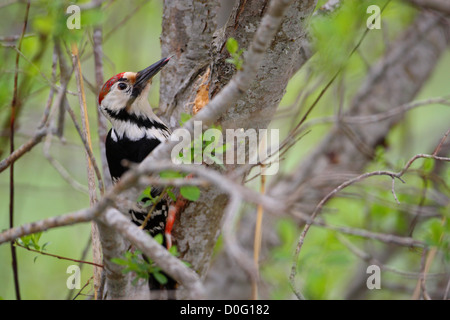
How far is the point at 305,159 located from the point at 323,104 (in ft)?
1.38

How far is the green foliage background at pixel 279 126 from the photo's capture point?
2107 mm

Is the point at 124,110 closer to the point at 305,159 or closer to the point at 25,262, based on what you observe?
the point at 305,159

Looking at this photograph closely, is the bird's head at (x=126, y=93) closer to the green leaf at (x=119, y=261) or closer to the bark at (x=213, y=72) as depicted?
the bark at (x=213, y=72)

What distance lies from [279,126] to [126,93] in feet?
3.86

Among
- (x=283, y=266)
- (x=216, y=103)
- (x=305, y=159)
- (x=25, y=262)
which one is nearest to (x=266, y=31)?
(x=216, y=103)

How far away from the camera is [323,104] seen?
3555 mm

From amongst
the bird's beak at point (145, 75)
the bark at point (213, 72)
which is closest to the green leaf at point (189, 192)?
the bark at point (213, 72)

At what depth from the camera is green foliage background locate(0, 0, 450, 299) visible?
2.11 m

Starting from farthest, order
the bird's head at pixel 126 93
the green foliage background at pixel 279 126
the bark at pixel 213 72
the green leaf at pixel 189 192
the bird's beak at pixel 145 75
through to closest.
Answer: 1. the bird's head at pixel 126 93
2. the bird's beak at pixel 145 75
3. the green foliage background at pixel 279 126
4. the bark at pixel 213 72
5. the green leaf at pixel 189 192

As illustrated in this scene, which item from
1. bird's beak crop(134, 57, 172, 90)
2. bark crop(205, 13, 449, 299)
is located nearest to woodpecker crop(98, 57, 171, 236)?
bird's beak crop(134, 57, 172, 90)

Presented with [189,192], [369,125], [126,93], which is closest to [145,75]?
[126,93]

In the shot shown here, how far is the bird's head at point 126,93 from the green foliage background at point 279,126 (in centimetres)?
15

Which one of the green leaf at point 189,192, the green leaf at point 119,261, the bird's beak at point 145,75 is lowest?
the green leaf at point 119,261

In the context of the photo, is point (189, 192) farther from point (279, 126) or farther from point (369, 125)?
point (369, 125)
